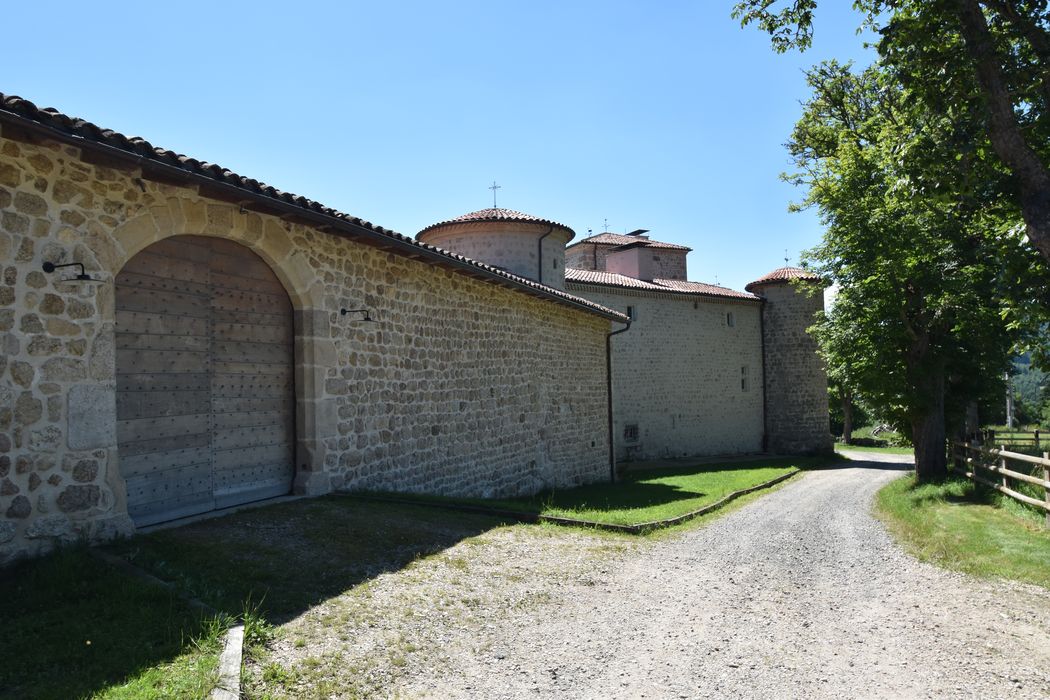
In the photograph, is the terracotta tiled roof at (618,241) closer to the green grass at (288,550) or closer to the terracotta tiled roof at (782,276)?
the terracotta tiled roof at (782,276)

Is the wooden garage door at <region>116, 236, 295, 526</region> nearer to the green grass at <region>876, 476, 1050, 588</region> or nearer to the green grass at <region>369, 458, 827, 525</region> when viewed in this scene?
the green grass at <region>369, 458, 827, 525</region>

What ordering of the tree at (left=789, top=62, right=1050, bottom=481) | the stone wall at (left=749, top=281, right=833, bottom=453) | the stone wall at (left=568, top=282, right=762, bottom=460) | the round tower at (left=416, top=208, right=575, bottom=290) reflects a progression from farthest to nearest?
the stone wall at (left=749, top=281, right=833, bottom=453)
the stone wall at (left=568, top=282, right=762, bottom=460)
the round tower at (left=416, top=208, right=575, bottom=290)
the tree at (left=789, top=62, right=1050, bottom=481)

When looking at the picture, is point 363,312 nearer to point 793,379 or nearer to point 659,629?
point 659,629

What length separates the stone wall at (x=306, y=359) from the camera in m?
5.22

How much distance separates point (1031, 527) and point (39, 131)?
1210 cm

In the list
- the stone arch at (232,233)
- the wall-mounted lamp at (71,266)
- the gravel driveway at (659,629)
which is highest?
the stone arch at (232,233)

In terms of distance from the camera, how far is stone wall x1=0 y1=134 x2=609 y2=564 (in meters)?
5.22

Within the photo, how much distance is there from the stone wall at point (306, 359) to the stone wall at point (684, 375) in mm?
10260

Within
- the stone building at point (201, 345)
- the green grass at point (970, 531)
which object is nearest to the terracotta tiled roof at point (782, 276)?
the green grass at point (970, 531)

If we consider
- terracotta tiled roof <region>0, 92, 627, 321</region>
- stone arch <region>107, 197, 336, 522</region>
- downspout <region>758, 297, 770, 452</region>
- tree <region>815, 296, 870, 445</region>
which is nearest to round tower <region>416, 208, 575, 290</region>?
tree <region>815, 296, 870, 445</region>

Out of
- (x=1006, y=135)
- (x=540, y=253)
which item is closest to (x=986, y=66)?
(x=1006, y=135)

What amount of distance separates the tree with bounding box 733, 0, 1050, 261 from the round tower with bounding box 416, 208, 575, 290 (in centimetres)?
1142

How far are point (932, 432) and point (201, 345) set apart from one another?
15.9 metres

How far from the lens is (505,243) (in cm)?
2011
